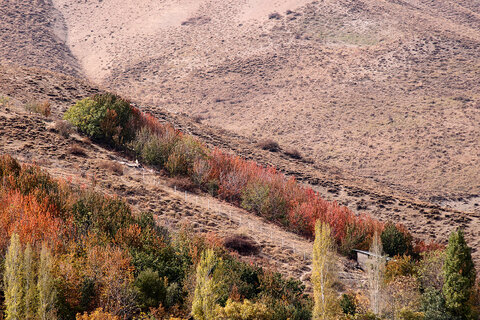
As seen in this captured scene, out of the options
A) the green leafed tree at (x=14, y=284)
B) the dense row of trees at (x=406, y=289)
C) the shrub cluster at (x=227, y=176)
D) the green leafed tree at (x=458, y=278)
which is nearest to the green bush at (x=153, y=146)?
the shrub cluster at (x=227, y=176)

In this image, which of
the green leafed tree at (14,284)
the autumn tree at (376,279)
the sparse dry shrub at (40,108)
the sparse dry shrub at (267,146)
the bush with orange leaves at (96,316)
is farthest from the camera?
the sparse dry shrub at (267,146)

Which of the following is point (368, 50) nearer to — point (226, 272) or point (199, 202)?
point (199, 202)

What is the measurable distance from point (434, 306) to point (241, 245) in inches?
308

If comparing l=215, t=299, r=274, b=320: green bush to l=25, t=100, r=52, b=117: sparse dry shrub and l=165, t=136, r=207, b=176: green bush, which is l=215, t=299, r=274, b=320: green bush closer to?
l=165, t=136, r=207, b=176: green bush

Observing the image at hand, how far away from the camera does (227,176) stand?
2764 cm

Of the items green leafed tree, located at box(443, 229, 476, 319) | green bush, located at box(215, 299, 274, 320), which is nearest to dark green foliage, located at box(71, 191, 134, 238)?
green bush, located at box(215, 299, 274, 320)

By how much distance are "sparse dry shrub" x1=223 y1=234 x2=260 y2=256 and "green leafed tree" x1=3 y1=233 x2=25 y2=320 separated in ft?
34.3

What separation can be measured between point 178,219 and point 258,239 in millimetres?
3695

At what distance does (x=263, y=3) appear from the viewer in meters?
86.4

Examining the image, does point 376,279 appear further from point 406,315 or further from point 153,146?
point 153,146

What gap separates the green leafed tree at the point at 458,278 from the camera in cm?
1723

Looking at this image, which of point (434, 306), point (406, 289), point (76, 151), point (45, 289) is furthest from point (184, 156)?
point (45, 289)

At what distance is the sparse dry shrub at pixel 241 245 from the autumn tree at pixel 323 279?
5385 mm

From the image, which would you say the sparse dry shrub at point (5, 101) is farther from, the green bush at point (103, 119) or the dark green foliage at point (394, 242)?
the dark green foliage at point (394, 242)
